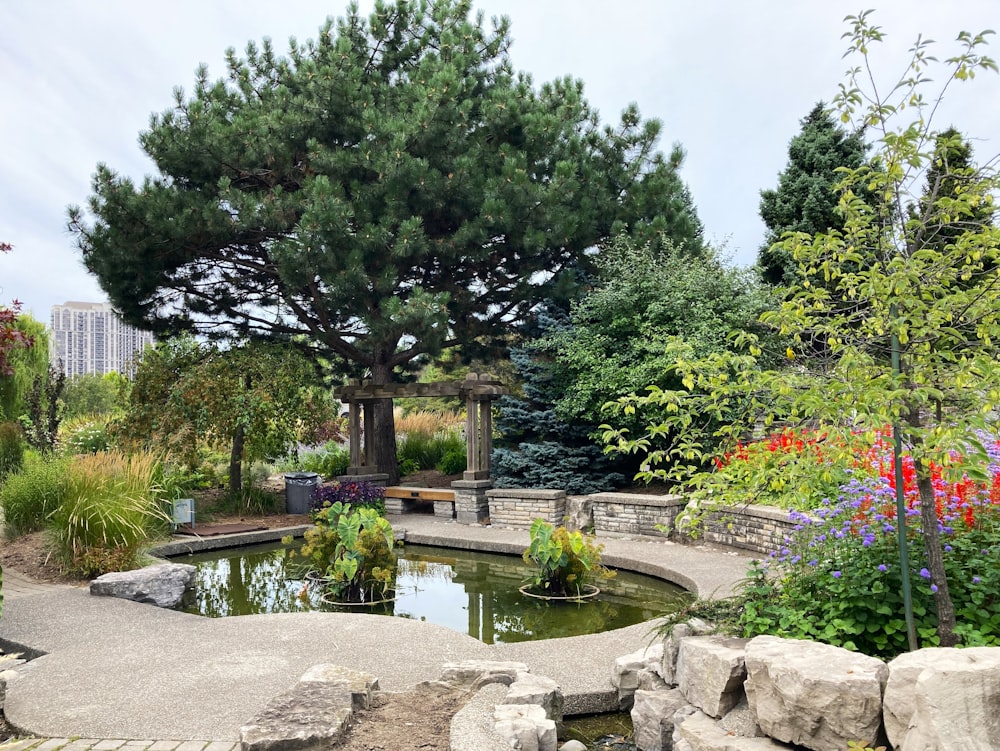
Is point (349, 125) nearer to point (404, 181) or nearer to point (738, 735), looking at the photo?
point (404, 181)

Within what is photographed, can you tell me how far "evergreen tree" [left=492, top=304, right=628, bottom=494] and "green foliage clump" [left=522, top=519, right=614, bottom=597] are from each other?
3747 mm

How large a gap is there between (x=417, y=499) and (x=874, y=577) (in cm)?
849

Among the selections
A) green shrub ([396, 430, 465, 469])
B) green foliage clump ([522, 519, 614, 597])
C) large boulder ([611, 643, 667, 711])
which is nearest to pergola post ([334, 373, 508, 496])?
green shrub ([396, 430, 465, 469])

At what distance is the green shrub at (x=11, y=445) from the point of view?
12.9 meters

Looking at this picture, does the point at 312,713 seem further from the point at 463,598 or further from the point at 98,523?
the point at 98,523

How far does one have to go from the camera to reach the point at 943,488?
429cm

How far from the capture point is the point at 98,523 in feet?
22.9

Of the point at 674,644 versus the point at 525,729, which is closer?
the point at 525,729

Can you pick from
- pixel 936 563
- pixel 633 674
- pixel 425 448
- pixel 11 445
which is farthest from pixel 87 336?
pixel 936 563

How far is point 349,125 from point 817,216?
8.09 metres

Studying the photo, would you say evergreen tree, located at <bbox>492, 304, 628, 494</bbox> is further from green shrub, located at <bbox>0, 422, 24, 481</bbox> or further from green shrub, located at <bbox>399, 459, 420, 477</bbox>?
green shrub, located at <bbox>0, 422, 24, 481</bbox>

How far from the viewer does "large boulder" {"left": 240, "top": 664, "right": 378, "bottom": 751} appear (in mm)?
2883

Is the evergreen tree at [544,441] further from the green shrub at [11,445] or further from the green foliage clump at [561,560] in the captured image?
the green shrub at [11,445]

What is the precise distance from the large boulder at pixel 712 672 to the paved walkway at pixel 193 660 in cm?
58
